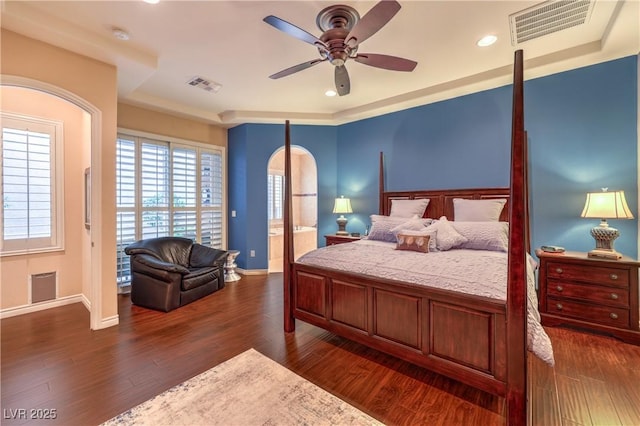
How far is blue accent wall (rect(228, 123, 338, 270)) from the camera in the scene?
17.5 feet

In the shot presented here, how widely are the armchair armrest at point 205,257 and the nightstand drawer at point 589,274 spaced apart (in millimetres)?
4265

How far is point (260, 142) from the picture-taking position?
5.35 m

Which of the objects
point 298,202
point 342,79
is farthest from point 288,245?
A: point 298,202

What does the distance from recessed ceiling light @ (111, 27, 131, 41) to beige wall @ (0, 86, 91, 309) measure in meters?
1.38

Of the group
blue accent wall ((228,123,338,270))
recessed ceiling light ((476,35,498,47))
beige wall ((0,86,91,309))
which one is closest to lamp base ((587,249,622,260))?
recessed ceiling light ((476,35,498,47))

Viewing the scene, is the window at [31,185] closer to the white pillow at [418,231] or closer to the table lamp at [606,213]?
the white pillow at [418,231]

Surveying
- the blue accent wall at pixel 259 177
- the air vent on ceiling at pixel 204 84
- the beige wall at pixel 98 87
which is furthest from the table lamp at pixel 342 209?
the beige wall at pixel 98 87

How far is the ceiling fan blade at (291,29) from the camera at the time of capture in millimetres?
1923

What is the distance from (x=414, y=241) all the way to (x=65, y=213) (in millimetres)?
4552

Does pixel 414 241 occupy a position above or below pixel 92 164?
below

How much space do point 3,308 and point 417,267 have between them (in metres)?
4.67

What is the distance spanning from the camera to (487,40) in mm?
→ 2857

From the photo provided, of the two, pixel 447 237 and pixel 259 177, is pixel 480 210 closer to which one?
pixel 447 237

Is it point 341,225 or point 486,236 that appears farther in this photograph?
point 341,225
